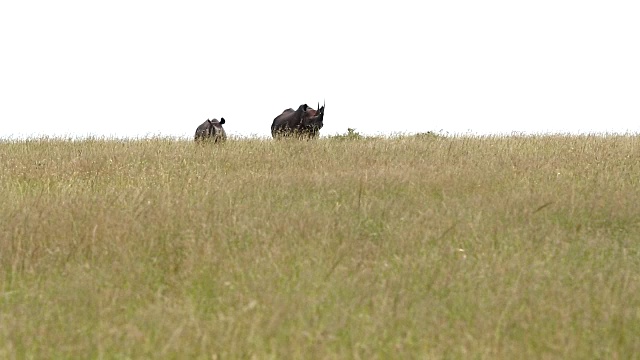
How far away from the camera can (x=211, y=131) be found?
1645 cm

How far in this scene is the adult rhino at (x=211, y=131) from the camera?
1619 centimetres

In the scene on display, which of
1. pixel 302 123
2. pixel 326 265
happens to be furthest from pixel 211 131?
pixel 326 265

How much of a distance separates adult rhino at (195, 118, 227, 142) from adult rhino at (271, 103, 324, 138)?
4.98ft

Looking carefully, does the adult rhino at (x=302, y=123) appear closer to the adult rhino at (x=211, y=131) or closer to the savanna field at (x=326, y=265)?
the adult rhino at (x=211, y=131)

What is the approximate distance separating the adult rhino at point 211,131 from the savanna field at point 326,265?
628 cm

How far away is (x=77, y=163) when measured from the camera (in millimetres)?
11344

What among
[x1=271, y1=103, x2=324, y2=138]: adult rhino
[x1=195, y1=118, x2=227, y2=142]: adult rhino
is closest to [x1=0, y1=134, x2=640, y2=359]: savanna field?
[x1=195, y1=118, x2=227, y2=142]: adult rhino

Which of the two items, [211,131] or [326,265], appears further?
[211,131]

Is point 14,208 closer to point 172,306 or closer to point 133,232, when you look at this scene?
point 133,232

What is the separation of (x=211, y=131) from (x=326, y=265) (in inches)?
458

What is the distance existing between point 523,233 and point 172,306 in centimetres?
317

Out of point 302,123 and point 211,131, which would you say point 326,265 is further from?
point 302,123

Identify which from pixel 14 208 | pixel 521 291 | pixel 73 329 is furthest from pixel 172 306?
pixel 14 208

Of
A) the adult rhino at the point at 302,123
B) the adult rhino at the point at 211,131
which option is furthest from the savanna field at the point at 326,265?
the adult rhino at the point at 302,123
